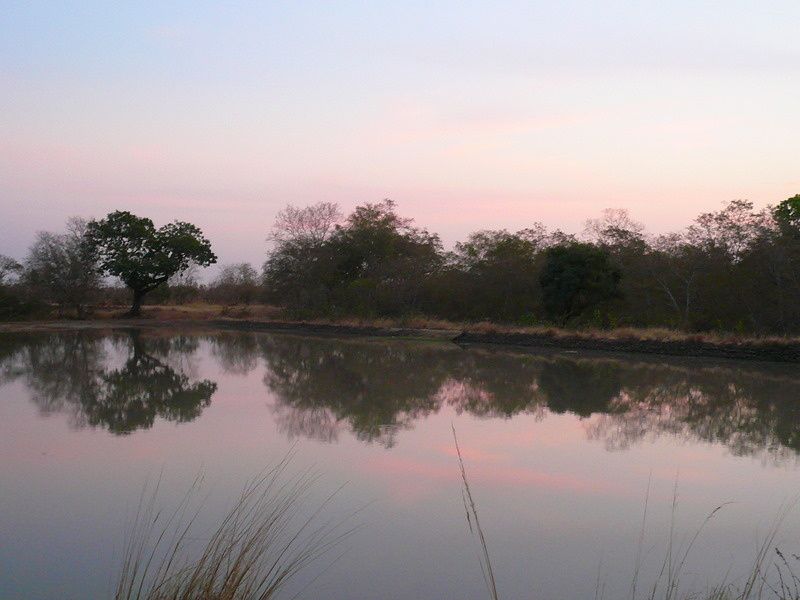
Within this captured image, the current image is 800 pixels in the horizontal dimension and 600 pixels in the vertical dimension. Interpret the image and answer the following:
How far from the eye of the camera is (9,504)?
6949 mm

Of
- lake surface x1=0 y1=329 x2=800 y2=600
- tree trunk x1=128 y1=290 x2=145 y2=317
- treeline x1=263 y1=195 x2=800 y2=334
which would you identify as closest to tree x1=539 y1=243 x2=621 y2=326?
treeline x1=263 y1=195 x2=800 y2=334

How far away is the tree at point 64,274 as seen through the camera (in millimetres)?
45094

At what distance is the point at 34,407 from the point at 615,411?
9.32 m

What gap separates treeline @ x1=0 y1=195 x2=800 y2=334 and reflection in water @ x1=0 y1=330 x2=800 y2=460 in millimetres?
5538

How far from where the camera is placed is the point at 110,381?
16.9 m

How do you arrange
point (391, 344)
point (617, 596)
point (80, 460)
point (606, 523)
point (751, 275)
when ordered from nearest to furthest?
point (617, 596)
point (606, 523)
point (80, 460)
point (751, 275)
point (391, 344)

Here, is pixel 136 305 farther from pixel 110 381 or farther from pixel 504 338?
pixel 110 381

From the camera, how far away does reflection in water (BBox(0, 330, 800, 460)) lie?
11.5m

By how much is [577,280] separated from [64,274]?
29829 millimetres

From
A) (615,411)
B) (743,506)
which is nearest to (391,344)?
(615,411)

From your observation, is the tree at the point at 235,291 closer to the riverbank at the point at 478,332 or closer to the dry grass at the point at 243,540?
the riverbank at the point at 478,332

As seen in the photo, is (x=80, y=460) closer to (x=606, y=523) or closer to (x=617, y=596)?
(x=606, y=523)

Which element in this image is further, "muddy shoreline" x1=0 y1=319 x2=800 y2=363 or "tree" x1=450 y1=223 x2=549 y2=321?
"tree" x1=450 y1=223 x2=549 y2=321

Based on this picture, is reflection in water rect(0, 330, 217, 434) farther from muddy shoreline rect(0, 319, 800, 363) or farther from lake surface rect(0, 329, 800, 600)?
muddy shoreline rect(0, 319, 800, 363)
